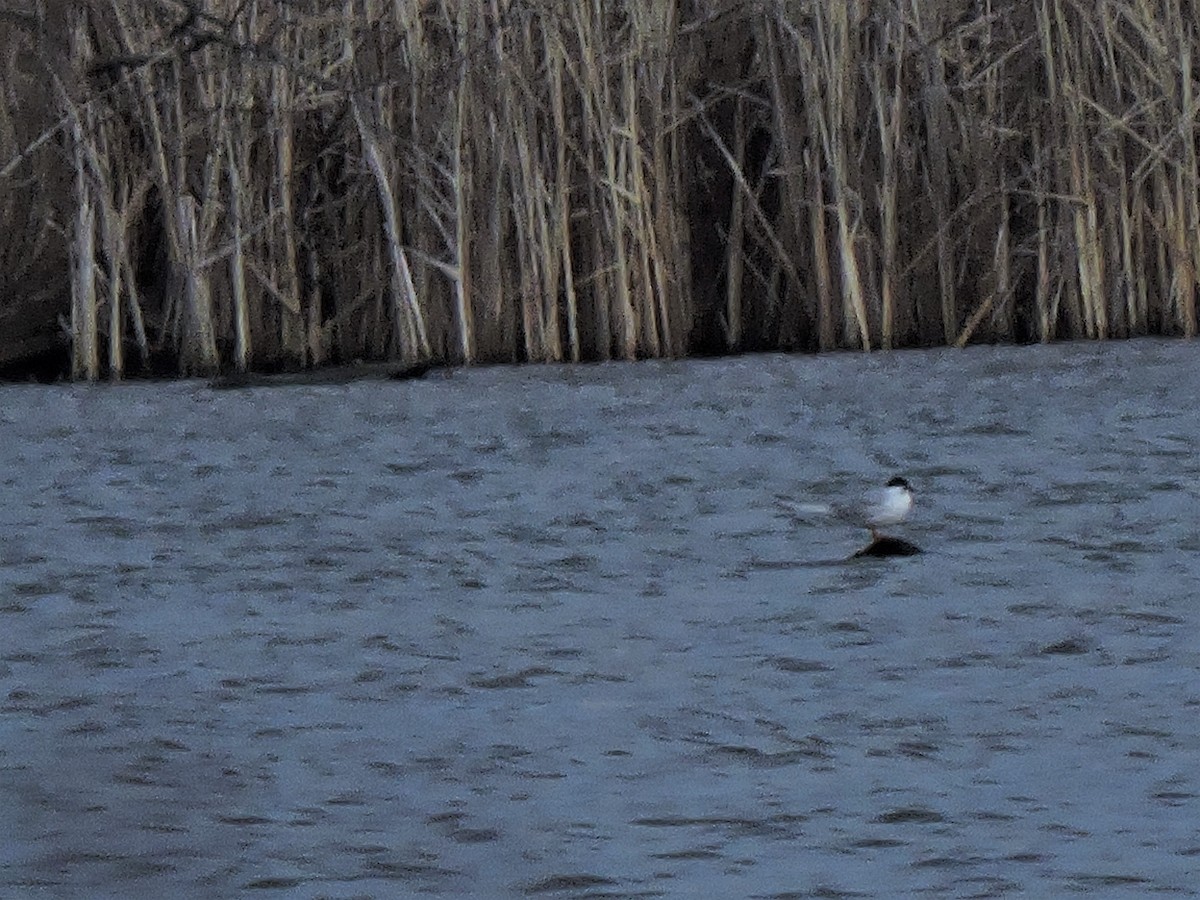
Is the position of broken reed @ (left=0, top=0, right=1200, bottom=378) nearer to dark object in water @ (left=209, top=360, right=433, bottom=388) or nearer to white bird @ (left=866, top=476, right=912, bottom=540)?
dark object in water @ (left=209, top=360, right=433, bottom=388)

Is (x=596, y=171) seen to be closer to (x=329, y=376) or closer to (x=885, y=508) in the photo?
(x=329, y=376)

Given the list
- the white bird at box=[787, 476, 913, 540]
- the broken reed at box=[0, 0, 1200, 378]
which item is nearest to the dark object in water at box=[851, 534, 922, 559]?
the white bird at box=[787, 476, 913, 540]

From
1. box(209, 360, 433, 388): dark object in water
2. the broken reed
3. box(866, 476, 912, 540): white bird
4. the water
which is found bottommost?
the water

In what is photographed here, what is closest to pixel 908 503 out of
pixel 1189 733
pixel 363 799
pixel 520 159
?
pixel 1189 733

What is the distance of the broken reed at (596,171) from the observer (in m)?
10.2

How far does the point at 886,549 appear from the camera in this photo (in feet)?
18.5

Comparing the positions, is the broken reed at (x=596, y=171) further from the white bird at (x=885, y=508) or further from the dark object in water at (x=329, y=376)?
the white bird at (x=885, y=508)

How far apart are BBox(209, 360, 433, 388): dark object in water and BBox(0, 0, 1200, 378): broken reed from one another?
7.6 inches

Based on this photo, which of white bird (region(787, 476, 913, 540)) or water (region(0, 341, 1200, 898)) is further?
white bird (region(787, 476, 913, 540))

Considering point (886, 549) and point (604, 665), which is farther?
point (886, 549)

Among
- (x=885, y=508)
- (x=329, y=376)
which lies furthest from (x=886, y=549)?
(x=329, y=376)

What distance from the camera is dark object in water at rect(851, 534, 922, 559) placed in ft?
18.5

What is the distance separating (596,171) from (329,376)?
126 cm

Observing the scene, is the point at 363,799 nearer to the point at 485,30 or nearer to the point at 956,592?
the point at 956,592
